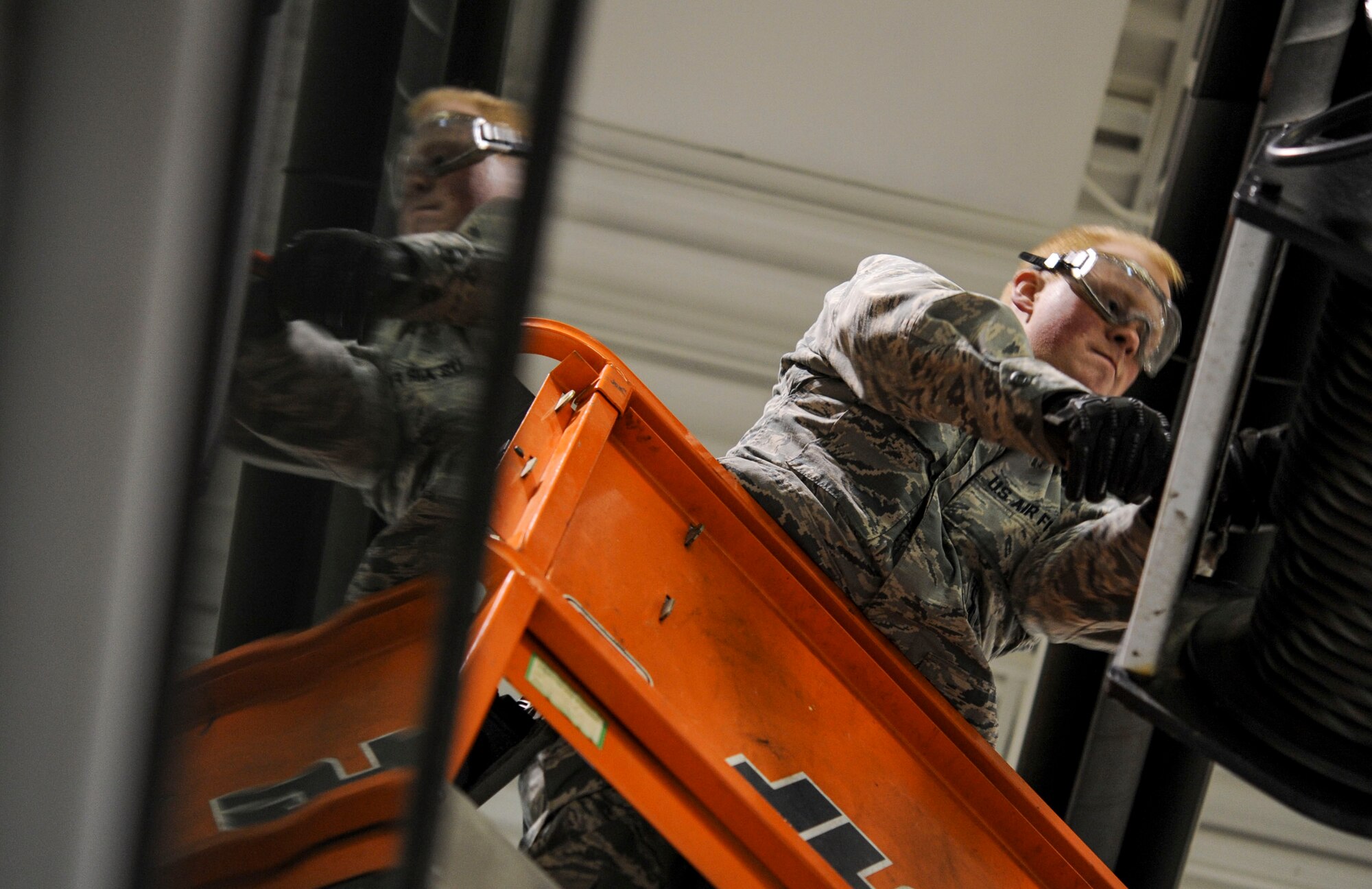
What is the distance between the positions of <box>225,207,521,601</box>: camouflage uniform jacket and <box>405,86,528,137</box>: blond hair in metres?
0.06

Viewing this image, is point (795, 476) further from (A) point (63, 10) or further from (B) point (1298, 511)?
(A) point (63, 10)

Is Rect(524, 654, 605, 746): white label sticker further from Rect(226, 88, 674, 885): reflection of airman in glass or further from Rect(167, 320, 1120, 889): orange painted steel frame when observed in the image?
Rect(226, 88, 674, 885): reflection of airman in glass

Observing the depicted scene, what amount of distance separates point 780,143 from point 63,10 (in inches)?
141

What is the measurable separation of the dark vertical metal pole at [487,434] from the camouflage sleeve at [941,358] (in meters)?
1.29

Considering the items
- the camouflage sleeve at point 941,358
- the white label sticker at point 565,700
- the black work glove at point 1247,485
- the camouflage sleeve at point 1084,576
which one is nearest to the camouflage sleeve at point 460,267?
the white label sticker at point 565,700

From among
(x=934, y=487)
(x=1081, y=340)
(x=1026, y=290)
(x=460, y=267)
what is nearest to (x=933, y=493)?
(x=934, y=487)

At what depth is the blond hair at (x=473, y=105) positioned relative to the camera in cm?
55

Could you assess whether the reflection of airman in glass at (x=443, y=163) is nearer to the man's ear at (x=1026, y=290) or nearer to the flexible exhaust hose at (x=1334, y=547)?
the flexible exhaust hose at (x=1334, y=547)

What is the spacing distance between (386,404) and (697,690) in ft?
3.27

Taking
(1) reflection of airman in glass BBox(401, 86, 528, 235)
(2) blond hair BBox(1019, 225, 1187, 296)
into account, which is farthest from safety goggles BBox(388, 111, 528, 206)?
(2) blond hair BBox(1019, 225, 1187, 296)

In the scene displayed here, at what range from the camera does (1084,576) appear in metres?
2.07

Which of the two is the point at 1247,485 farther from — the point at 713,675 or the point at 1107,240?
the point at 1107,240

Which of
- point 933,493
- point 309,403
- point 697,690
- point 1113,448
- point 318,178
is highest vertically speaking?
point 318,178

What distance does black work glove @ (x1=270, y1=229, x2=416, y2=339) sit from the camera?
2.03 ft
